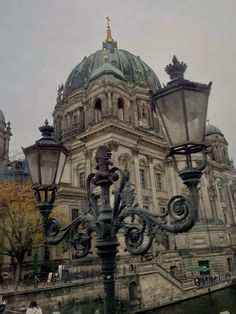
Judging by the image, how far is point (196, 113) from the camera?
11.9 ft

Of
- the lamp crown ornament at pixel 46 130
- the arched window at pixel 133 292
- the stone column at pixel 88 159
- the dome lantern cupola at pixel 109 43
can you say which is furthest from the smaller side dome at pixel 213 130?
the lamp crown ornament at pixel 46 130

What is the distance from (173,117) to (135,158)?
31556 millimetres

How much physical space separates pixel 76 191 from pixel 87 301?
42.1 feet

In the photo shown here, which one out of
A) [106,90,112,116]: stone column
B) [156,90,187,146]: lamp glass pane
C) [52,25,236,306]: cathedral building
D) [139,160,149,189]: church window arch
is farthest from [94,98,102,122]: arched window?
[156,90,187,146]: lamp glass pane

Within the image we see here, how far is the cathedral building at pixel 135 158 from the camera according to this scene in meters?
33.0

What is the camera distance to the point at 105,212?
434cm

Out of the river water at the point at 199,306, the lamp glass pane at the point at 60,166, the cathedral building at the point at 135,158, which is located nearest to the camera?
the lamp glass pane at the point at 60,166

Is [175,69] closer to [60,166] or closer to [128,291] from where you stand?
[60,166]

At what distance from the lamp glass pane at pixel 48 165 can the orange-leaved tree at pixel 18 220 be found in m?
21.3

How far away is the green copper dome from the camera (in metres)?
48.8

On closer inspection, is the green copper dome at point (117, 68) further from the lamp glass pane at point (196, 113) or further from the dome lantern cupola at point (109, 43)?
the lamp glass pane at point (196, 113)

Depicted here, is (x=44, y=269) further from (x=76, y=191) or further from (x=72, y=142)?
(x=72, y=142)

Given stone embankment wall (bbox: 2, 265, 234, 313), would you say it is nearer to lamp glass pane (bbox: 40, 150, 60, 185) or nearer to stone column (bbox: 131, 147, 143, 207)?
stone column (bbox: 131, 147, 143, 207)

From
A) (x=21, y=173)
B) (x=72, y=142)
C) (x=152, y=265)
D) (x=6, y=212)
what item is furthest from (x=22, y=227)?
(x=21, y=173)
